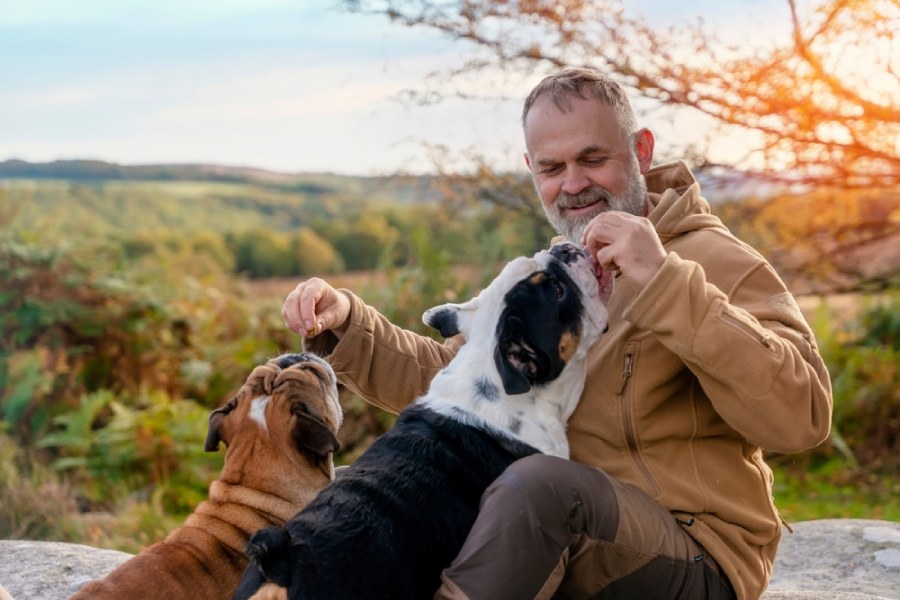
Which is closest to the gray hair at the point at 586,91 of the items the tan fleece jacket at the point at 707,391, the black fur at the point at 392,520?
the tan fleece jacket at the point at 707,391

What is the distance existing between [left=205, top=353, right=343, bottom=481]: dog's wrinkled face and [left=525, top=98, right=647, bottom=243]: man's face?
4.29 ft

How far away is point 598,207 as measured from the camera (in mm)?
4219

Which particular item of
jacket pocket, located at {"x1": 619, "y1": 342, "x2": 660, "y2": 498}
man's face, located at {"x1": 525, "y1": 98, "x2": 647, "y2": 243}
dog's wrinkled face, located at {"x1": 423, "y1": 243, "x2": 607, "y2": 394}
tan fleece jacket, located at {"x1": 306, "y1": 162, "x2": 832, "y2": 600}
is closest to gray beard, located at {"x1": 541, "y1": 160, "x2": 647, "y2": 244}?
man's face, located at {"x1": 525, "y1": 98, "x2": 647, "y2": 243}

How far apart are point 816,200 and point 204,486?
5.84 metres

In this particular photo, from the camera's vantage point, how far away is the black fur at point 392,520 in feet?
9.75

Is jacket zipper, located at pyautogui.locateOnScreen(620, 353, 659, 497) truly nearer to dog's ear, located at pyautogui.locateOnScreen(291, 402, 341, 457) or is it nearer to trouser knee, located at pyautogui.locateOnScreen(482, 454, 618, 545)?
trouser knee, located at pyautogui.locateOnScreen(482, 454, 618, 545)

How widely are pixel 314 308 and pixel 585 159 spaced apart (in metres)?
1.31

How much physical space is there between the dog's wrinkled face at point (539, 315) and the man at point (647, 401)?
0.14 metres

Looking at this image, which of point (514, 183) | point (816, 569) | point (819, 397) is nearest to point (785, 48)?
point (514, 183)

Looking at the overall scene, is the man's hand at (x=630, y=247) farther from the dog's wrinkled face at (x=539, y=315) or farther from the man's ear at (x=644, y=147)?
the man's ear at (x=644, y=147)

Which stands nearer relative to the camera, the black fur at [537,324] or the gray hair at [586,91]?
the black fur at [537,324]

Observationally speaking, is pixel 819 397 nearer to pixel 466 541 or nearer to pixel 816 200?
pixel 466 541

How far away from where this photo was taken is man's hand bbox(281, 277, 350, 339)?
4.23 meters

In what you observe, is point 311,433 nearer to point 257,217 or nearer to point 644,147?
point 644,147
